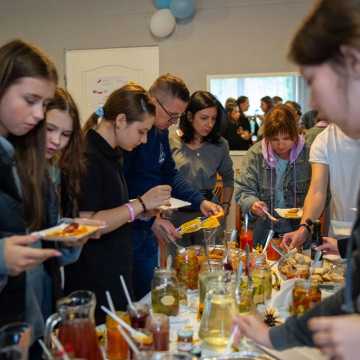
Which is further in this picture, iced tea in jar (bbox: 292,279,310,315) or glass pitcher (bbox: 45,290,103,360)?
iced tea in jar (bbox: 292,279,310,315)

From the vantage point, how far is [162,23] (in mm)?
5043

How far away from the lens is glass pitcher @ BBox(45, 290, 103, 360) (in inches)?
44.9

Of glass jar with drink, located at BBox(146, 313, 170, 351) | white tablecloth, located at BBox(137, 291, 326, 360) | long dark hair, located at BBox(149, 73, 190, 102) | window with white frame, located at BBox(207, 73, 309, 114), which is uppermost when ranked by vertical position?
window with white frame, located at BBox(207, 73, 309, 114)

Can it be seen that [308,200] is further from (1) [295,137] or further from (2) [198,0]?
(2) [198,0]

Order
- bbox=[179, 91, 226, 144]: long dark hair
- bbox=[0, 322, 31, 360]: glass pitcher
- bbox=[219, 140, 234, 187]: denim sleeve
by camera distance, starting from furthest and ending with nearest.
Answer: bbox=[219, 140, 234, 187]: denim sleeve, bbox=[179, 91, 226, 144]: long dark hair, bbox=[0, 322, 31, 360]: glass pitcher

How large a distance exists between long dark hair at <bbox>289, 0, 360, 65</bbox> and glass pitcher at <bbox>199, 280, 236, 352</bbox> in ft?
2.53

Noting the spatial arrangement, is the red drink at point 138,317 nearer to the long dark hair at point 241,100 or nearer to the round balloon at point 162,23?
the long dark hair at point 241,100

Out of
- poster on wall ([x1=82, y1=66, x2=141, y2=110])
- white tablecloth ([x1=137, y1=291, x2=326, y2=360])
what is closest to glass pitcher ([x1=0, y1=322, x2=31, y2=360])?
white tablecloth ([x1=137, y1=291, x2=326, y2=360])

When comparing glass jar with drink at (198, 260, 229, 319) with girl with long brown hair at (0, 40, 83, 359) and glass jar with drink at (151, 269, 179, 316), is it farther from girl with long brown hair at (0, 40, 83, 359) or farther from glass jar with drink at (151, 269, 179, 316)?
girl with long brown hair at (0, 40, 83, 359)

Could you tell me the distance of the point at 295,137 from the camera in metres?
2.81

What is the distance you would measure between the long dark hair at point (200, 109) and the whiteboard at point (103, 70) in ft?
6.99

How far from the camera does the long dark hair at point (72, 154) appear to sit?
178cm

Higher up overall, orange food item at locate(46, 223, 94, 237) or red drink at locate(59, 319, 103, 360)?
orange food item at locate(46, 223, 94, 237)

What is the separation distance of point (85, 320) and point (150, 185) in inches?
54.4
